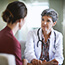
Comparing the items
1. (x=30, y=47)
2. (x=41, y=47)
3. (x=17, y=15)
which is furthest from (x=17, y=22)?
(x=41, y=47)

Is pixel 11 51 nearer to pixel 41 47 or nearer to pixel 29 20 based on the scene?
pixel 41 47

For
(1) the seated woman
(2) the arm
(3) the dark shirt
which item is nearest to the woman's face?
(2) the arm

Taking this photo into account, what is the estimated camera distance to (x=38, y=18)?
11.8ft

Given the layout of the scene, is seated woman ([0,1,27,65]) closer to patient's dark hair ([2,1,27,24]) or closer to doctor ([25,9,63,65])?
patient's dark hair ([2,1,27,24])

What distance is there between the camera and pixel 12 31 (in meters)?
1.02

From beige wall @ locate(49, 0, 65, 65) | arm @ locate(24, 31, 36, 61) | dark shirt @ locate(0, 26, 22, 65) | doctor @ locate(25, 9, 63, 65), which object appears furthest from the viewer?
beige wall @ locate(49, 0, 65, 65)

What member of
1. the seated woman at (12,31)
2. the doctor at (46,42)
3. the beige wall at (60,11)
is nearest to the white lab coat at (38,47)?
the doctor at (46,42)

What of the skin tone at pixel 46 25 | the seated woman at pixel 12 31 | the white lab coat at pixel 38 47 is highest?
the seated woman at pixel 12 31

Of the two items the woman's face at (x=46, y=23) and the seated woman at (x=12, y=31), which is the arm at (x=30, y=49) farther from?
the seated woman at (x=12, y=31)

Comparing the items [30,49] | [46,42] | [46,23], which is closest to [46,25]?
[46,23]

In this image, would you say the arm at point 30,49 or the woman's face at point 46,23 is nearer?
the arm at point 30,49

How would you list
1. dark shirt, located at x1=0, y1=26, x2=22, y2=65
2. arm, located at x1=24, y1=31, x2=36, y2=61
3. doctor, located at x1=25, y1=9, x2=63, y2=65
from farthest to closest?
doctor, located at x1=25, y1=9, x2=63, y2=65
arm, located at x1=24, y1=31, x2=36, y2=61
dark shirt, located at x1=0, y1=26, x2=22, y2=65

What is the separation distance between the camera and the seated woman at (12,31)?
3.13ft

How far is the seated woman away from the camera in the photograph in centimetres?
95
